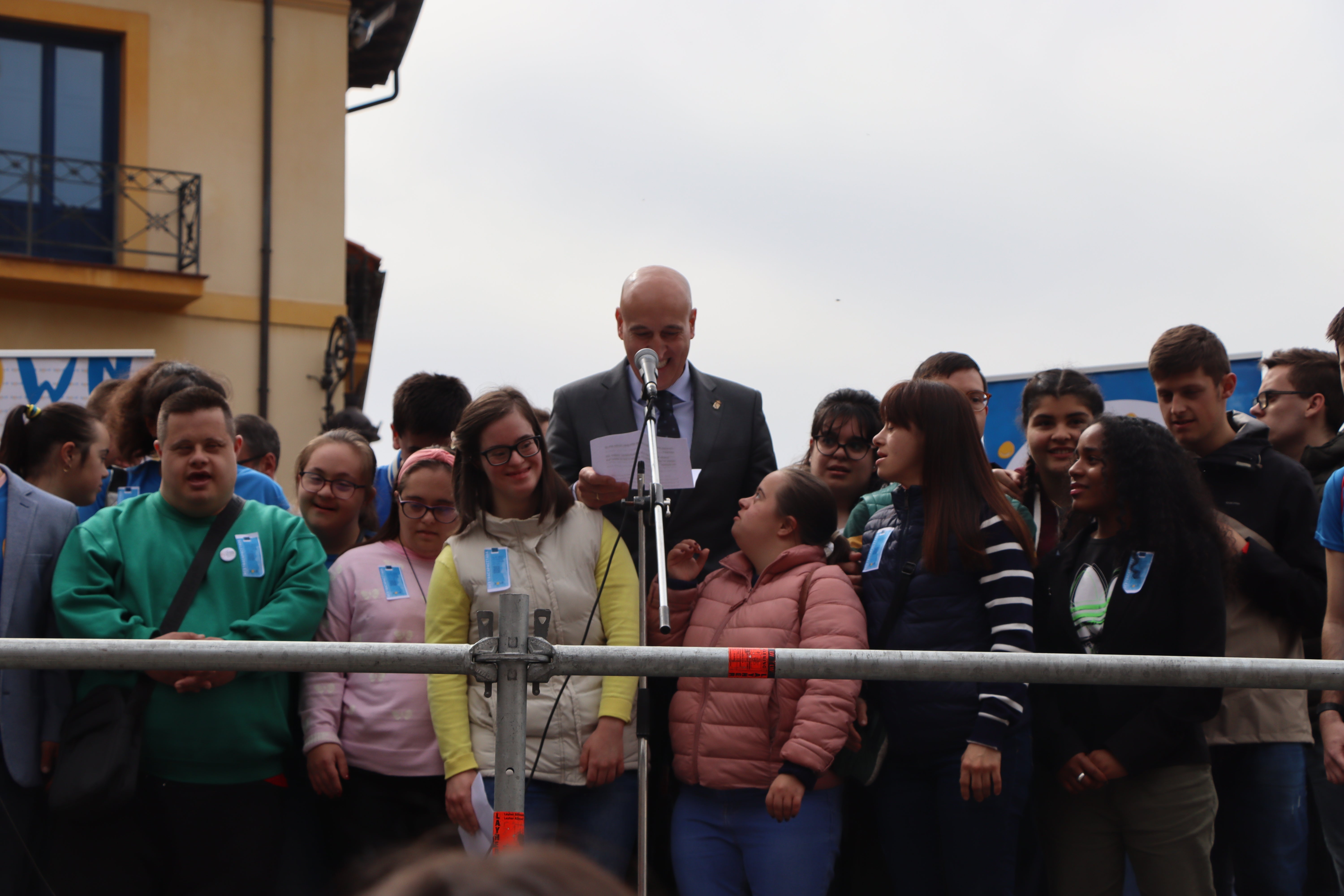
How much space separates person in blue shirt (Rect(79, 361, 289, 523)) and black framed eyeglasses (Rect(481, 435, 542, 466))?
3.31 ft

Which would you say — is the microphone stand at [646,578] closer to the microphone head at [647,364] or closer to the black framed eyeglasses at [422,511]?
the microphone head at [647,364]

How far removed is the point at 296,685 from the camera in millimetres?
3018

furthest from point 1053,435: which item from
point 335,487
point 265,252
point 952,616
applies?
point 265,252

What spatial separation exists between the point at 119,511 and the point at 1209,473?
3180 mm

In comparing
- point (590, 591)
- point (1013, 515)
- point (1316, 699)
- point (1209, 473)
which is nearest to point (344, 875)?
point (590, 591)

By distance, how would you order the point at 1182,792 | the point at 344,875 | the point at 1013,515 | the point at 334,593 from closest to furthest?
the point at 344,875, the point at 1182,792, the point at 1013,515, the point at 334,593

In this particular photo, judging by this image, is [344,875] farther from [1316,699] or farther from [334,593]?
[1316,699]

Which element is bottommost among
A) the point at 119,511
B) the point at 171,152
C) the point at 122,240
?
the point at 119,511

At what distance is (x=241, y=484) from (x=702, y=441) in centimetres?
160

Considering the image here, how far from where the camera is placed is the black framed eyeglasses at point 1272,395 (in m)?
4.31

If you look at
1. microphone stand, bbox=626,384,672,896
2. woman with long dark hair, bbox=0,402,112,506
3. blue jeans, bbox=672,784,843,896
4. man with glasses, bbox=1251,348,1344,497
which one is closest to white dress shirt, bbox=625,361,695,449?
microphone stand, bbox=626,384,672,896

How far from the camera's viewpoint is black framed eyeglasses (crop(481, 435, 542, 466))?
353 centimetres

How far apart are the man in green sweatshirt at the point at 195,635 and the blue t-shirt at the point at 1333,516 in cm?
279

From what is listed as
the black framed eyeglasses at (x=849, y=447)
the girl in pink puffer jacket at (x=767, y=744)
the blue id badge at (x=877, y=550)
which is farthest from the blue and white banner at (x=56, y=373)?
the blue id badge at (x=877, y=550)
